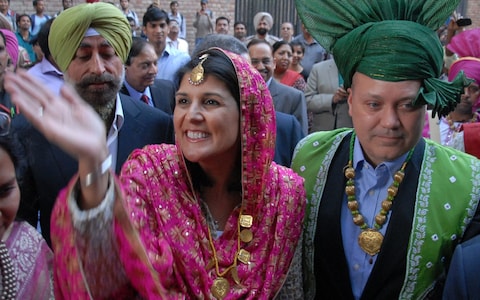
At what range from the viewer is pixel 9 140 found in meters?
1.89

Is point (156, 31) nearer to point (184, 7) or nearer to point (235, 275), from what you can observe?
point (235, 275)

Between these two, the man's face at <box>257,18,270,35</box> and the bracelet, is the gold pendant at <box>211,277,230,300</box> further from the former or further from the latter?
the man's face at <box>257,18,270,35</box>

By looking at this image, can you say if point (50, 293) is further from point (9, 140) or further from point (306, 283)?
point (306, 283)

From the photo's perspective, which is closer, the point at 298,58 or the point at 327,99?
the point at 327,99

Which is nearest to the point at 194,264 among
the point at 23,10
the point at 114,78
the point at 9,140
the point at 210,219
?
the point at 210,219

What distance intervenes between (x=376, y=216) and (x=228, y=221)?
58 centimetres

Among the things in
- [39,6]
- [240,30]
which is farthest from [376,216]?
[39,6]

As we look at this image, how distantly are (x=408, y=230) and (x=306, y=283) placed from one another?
47 cm

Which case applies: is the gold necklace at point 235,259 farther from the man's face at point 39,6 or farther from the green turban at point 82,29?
the man's face at point 39,6

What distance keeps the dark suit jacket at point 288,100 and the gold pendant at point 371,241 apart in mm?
2785

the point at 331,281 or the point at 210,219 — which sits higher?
the point at 210,219

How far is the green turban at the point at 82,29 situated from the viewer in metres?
3.02

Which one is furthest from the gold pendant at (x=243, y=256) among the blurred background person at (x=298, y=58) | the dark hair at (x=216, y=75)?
the blurred background person at (x=298, y=58)

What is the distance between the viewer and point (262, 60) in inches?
207
